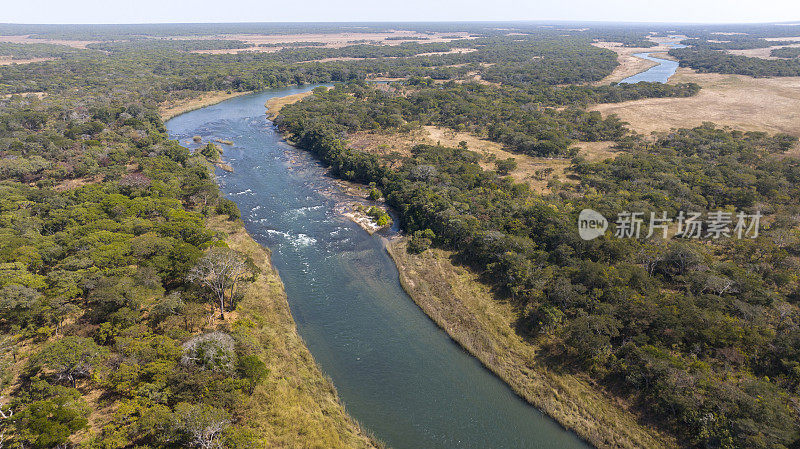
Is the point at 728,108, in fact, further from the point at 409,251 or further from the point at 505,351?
the point at 505,351

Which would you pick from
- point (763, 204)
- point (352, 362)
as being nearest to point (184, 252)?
point (352, 362)

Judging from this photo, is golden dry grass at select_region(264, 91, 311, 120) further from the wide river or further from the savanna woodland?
the wide river

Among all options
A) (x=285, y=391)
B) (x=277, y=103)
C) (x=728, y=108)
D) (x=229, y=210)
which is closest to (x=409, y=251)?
(x=285, y=391)

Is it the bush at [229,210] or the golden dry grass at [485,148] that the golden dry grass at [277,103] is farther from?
the bush at [229,210]

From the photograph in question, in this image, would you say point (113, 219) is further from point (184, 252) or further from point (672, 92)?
point (672, 92)

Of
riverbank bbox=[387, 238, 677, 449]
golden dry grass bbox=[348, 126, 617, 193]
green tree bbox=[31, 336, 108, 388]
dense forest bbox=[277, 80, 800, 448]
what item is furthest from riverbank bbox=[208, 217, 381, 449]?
golden dry grass bbox=[348, 126, 617, 193]

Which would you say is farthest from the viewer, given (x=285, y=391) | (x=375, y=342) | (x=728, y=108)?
Result: (x=728, y=108)
